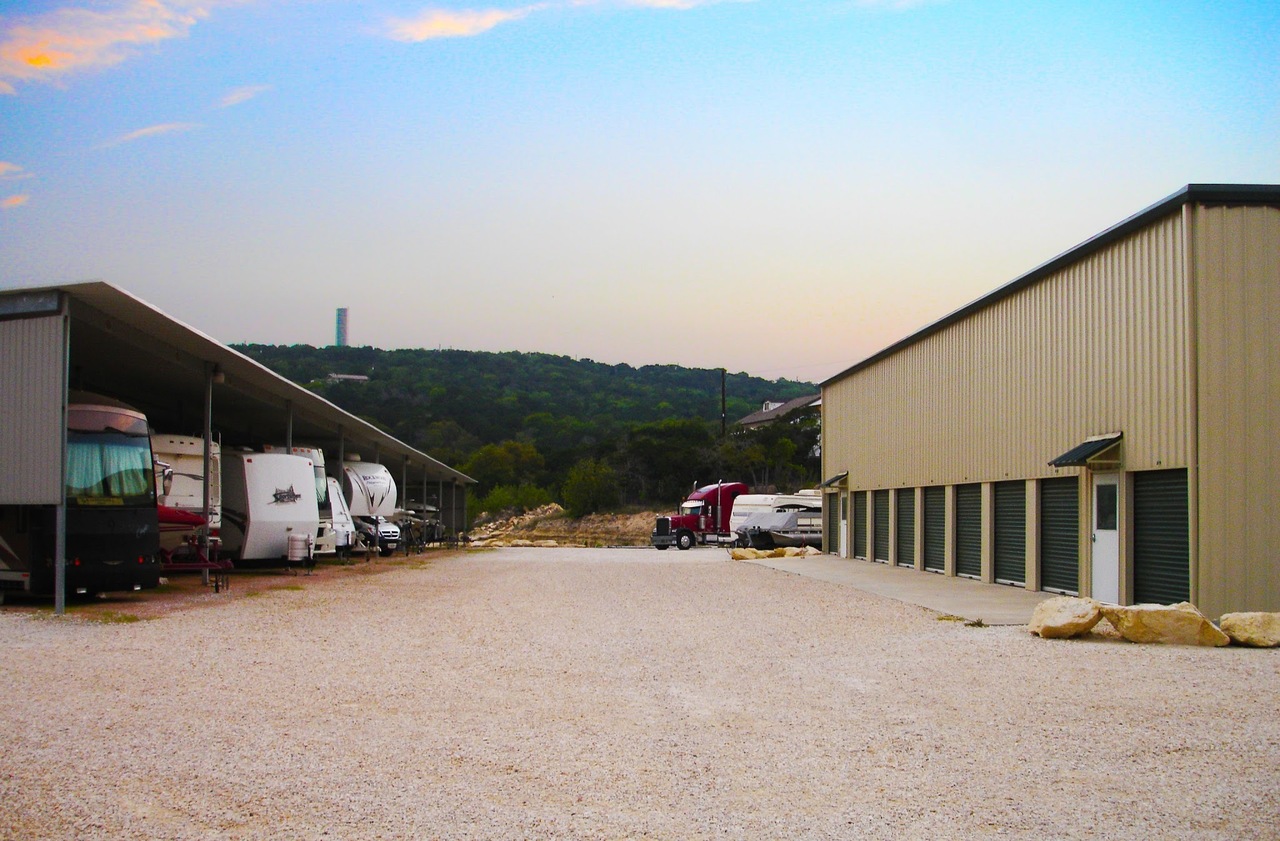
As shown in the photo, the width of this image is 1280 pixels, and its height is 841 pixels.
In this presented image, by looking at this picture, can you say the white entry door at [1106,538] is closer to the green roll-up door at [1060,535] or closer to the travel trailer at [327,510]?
the green roll-up door at [1060,535]

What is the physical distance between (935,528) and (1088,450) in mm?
10175

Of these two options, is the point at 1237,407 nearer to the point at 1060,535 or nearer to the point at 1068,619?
the point at 1068,619

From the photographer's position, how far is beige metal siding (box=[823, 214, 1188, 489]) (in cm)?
1498

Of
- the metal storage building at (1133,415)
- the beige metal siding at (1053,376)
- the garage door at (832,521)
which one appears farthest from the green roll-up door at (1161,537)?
the garage door at (832,521)

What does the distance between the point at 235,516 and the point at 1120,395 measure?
1707cm

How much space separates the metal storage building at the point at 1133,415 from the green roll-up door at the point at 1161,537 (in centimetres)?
3

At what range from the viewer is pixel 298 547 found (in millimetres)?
23328

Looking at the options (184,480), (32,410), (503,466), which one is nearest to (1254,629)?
(32,410)

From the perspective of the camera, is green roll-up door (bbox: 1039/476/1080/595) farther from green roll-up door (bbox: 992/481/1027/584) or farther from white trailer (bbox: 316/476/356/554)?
white trailer (bbox: 316/476/356/554)

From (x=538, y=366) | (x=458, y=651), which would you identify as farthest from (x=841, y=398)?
(x=538, y=366)

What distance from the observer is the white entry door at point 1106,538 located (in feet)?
53.5

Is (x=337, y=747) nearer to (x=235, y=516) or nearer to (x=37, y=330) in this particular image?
(x=37, y=330)

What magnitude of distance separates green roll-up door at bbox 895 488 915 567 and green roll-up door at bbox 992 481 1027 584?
6.01m

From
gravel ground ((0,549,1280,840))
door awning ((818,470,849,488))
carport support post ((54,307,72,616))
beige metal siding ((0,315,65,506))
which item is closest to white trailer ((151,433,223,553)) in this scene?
beige metal siding ((0,315,65,506))
